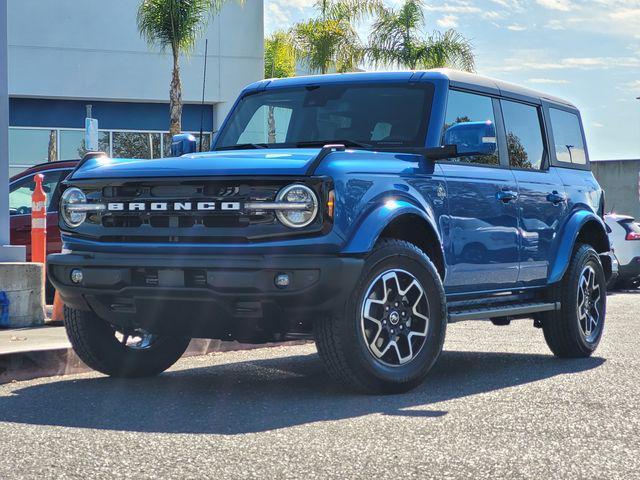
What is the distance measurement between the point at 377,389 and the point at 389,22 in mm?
27129

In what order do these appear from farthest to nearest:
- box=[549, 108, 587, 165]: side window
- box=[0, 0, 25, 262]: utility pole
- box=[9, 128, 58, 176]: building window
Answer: box=[9, 128, 58, 176]: building window, box=[0, 0, 25, 262]: utility pole, box=[549, 108, 587, 165]: side window

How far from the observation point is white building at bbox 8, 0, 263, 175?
29.8m

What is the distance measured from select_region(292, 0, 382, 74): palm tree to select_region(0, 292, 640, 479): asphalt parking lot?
24.6m

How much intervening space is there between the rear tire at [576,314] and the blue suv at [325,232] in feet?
0.78

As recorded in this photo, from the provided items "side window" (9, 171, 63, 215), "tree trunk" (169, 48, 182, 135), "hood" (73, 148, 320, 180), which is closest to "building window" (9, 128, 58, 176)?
"tree trunk" (169, 48, 182, 135)

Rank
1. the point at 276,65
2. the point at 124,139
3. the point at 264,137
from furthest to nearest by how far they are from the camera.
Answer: the point at 276,65
the point at 124,139
the point at 264,137

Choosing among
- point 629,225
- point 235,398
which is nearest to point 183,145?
point 235,398

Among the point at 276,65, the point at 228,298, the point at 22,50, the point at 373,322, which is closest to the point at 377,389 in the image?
the point at 373,322

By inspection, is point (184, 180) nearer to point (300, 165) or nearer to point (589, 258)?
point (300, 165)

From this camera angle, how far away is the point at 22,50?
29672mm

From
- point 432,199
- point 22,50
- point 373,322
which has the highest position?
point 22,50

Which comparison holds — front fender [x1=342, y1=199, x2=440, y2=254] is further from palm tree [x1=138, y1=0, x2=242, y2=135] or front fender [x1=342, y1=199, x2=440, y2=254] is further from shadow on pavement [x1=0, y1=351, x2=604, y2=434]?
palm tree [x1=138, y1=0, x2=242, y2=135]

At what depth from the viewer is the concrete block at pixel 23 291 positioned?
9.95 metres

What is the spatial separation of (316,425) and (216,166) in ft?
5.29
